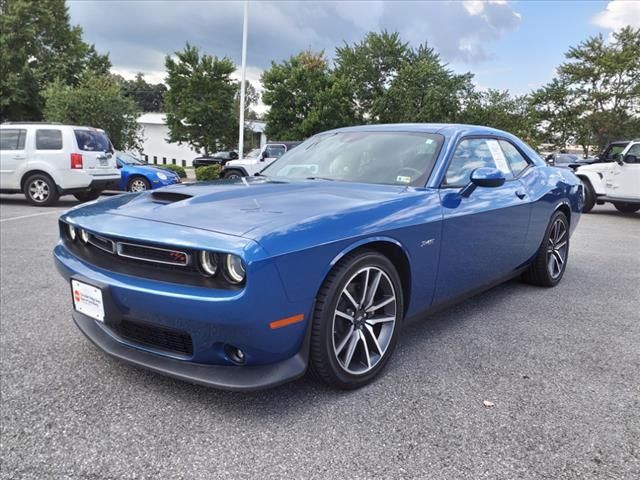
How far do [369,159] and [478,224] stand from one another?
2.70 feet

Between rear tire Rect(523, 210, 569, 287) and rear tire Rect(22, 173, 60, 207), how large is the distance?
9.11 m

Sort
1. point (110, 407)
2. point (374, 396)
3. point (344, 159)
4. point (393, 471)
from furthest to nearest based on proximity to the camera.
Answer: point (344, 159), point (374, 396), point (110, 407), point (393, 471)

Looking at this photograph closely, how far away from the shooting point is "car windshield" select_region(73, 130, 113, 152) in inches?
388

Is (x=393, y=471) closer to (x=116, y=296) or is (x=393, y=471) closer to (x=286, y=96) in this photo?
(x=116, y=296)

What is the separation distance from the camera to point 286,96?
96.9 feet

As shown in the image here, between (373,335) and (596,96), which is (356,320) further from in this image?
(596,96)

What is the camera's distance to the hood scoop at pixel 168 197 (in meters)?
2.53

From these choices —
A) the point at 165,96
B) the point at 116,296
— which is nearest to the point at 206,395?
the point at 116,296

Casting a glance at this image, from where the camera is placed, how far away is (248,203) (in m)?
2.39

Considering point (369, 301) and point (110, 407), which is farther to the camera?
point (369, 301)

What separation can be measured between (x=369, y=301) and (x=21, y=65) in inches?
1280

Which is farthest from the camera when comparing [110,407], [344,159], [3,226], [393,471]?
[3,226]

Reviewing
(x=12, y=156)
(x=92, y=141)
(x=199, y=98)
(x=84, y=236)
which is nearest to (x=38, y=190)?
(x=12, y=156)

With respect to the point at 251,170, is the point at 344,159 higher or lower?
higher
